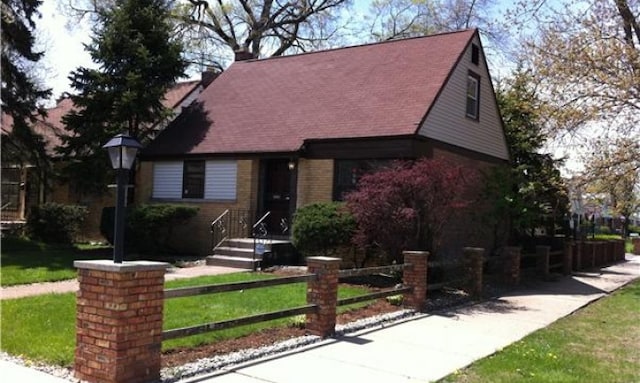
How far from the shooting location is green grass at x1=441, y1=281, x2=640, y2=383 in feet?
21.8

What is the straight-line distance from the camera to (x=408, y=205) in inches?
485

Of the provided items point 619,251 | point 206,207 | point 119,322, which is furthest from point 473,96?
point 119,322

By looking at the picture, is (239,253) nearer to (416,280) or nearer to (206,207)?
(206,207)

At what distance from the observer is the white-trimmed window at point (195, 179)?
18.4m

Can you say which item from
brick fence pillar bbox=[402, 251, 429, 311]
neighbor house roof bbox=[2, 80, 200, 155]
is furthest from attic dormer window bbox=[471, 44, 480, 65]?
neighbor house roof bbox=[2, 80, 200, 155]

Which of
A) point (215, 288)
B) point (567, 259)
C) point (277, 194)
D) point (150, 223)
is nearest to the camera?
point (215, 288)

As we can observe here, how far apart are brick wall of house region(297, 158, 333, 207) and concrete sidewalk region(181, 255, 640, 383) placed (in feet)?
19.0

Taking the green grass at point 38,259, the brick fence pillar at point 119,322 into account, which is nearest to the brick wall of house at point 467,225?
the green grass at point 38,259

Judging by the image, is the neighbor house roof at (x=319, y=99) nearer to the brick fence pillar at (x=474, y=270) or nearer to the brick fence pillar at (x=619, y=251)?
Answer: the brick fence pillar at (x=474, y=270)

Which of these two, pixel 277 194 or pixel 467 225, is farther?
pixel 277 194

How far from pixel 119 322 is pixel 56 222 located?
1714 cm

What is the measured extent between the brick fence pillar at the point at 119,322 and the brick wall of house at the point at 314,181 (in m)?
10.8

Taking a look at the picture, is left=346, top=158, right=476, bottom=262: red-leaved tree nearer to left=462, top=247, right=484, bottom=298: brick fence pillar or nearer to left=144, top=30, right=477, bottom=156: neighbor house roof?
left=462, top=247, right=484, bottom=298: brick fence pillar

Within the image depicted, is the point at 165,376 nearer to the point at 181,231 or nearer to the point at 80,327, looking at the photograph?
the point at 80,327
